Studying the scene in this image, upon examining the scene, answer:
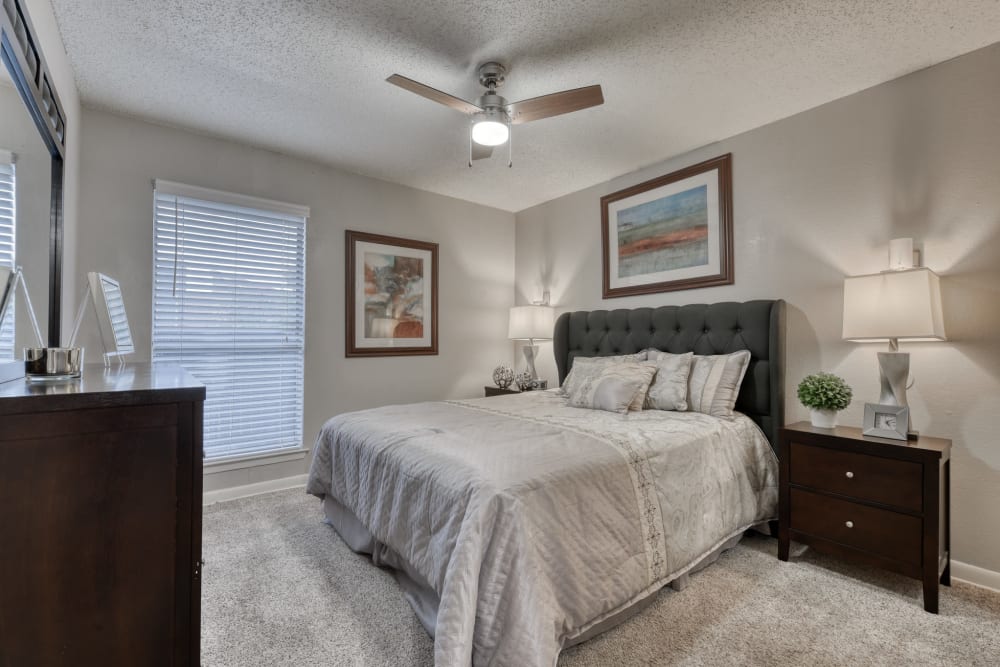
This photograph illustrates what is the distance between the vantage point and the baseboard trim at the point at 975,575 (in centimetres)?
212

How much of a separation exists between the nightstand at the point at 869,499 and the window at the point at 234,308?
132 inches

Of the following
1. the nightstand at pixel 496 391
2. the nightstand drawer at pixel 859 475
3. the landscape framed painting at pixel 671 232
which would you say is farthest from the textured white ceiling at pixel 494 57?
the nightstand at pixel 496 391

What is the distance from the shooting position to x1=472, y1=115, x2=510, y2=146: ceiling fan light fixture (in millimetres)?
2273

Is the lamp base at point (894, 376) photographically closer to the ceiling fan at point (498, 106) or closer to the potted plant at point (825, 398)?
the potted plant at point (825, 398)

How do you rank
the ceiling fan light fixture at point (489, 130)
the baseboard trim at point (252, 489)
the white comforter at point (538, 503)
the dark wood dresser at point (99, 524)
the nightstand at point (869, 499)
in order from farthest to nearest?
the baseboard trim at point (252, 489) → the ceiling fan light fixture at point (489, 130) → the nightstand at point (869, 499) → the white comforter at point (538, 503) → the dark wood dresser at point (99, 524)

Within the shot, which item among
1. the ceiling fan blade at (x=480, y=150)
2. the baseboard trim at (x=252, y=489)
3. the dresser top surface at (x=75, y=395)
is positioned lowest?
the baseboard trim at (x=252, y=489)

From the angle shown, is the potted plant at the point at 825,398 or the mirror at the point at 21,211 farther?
the potted plant at the point at 825,398

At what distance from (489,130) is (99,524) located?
213cm

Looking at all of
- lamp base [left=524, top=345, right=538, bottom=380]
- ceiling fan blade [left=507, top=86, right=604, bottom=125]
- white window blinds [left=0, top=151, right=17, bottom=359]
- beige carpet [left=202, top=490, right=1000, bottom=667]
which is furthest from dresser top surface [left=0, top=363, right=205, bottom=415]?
lamp base [left=524, top=345, right=538, bottom=380]

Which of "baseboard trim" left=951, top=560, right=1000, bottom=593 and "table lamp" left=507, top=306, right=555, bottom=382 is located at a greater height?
"table lamp" left=507, top=306, right=555, bottom=382

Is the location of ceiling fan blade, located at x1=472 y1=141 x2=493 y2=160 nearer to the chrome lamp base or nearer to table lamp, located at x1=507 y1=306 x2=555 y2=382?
table lamp, located at x1=507 y1=306 x2=555 y2=382

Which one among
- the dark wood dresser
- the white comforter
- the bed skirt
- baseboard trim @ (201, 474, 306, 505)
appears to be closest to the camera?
the dark wood dresser

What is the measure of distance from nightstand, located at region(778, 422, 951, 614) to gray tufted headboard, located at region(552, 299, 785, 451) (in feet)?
1.10

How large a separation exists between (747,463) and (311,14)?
122 inches
